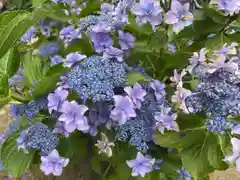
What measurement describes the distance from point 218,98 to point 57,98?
0.64ft

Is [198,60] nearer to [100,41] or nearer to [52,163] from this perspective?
[100,41]

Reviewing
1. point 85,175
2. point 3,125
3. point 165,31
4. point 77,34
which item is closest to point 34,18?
point 77,34

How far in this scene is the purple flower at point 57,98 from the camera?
51 centimetres

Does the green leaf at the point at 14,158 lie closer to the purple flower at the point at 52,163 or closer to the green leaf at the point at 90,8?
the purple flower at the point at 52,163

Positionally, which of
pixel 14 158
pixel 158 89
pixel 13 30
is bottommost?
pixel 14 158

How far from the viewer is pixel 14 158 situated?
616 millimetres

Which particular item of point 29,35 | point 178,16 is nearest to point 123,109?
point 178,16

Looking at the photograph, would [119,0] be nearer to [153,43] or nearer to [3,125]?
[153,43]

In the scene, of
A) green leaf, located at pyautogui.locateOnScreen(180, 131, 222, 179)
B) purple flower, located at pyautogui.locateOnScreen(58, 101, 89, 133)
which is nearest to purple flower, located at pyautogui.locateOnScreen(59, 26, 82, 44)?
purple flower, located at pyautogui.locateOnScreen(58, 101, 89, 133)

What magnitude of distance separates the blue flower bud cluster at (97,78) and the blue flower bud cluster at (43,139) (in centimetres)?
11

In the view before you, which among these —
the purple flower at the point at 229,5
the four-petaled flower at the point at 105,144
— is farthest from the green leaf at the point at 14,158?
the purple flower at the point at 229,5

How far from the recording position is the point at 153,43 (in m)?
0.56

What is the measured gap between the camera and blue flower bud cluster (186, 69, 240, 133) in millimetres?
461

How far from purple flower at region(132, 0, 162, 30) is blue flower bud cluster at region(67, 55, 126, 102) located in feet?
0.22
